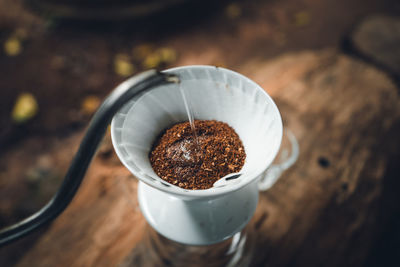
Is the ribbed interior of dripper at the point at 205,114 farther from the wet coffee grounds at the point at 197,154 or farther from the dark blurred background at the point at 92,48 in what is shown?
the dark blurred background at the point at 92,48

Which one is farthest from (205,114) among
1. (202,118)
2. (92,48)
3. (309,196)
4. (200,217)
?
(92,48)

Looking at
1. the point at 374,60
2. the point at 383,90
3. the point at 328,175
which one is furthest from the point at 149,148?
the point at 374,60

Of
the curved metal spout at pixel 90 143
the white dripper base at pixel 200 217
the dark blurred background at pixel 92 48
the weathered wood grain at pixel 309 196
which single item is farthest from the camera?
the dark blurred background at pixel 92 48

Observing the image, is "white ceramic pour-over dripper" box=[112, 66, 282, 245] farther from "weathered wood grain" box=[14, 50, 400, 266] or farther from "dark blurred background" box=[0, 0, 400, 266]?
"dark blurred background" box=[0, 0, 400, 266]

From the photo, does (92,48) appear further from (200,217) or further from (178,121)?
(200,217)

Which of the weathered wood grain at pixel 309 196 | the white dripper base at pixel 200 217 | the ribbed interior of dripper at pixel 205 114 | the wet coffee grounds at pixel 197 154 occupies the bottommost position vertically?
the weathered wood grain at pixel 309 196

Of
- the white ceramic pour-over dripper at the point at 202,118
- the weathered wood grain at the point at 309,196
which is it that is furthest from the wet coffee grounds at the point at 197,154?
the weathered wood grain at the point at 309,196

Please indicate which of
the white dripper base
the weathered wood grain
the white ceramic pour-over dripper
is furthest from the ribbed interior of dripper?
the weathered wood grain

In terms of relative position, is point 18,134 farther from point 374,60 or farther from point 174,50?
point 374,60
